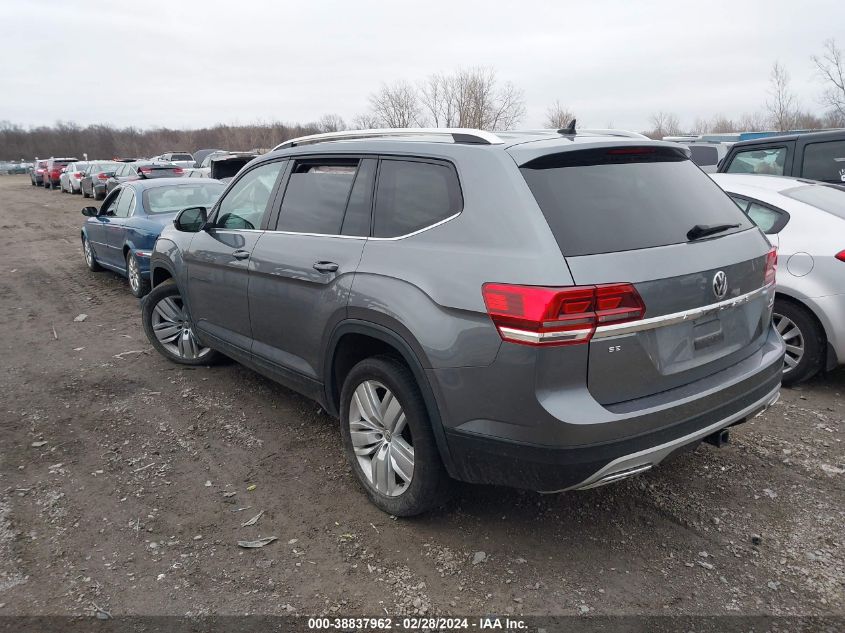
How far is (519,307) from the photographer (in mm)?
2592

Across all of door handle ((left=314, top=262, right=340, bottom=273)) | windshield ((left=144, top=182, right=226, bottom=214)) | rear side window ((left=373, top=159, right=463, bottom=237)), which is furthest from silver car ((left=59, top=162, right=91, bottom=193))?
rear side window ((left=373, top=159, right=463, bottom=237))

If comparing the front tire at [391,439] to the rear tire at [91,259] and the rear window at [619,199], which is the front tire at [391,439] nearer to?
the rear window at [619,199]

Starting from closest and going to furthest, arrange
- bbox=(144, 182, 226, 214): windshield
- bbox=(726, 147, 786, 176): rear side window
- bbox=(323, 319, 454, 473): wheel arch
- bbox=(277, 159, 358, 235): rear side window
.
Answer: bbox=(323, 319, 454, 473): wheel arch < bbox=(277, 159, 358, 235): rear side window < bbox=(726, 147, 786, 176): rear side window < bbox=(144, 182, 226, 214): windshield

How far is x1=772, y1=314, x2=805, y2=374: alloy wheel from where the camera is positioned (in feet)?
16.2

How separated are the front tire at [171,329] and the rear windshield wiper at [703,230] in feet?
13.6

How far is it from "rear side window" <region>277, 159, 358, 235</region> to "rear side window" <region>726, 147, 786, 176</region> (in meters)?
5.78

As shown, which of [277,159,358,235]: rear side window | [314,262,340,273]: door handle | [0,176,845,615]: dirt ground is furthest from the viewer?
[277,159,358,235]: rear side window

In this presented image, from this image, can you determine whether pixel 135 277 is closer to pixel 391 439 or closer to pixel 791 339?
pixel 391 439

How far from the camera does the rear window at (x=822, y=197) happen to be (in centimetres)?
506

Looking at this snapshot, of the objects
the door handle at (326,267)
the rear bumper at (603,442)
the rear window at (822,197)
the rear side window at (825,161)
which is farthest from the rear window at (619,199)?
the rear side window at (825,161)

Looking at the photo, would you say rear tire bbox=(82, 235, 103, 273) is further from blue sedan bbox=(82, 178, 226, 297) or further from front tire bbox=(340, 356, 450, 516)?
front tire bbox=(340, 356, 450, 516)

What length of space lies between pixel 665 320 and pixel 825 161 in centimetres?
589

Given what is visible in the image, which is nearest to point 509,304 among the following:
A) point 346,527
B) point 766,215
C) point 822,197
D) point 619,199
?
point 619,199

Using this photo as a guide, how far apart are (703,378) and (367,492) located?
182 centimetres
